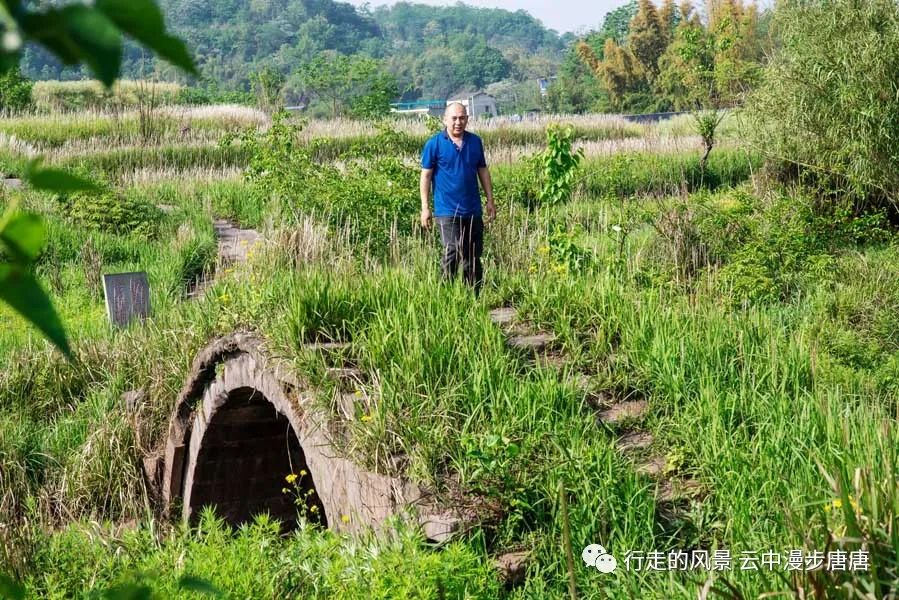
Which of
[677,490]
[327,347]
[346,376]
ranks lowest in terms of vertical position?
[677,490]

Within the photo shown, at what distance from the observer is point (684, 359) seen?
239 inches

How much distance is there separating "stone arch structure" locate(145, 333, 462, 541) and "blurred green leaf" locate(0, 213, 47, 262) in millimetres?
4892

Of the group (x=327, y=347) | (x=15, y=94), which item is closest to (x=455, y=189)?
(x=327, y=347)

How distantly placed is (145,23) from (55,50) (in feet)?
0.20

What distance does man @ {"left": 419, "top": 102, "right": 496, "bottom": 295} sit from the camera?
7.99 meters

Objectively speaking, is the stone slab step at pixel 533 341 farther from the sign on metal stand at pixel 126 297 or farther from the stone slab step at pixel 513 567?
the sign on metal stand at pixel 126 297

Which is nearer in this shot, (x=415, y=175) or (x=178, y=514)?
(x=178, y=514)

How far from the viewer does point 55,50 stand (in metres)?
0.61

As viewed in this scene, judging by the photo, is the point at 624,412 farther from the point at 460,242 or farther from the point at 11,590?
the point at 11,590

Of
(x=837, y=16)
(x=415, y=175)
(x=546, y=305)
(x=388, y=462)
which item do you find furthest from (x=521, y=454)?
(x=837, y=16)

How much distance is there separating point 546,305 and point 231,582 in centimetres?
302

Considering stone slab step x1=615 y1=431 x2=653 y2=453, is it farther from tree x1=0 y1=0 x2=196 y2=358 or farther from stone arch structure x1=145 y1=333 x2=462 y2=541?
tree x1=0 y1=0 x2=196 y2=358

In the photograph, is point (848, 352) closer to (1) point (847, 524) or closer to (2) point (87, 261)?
(1) point (847, 524)

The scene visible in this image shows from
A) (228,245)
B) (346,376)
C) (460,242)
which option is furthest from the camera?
(228,245)
